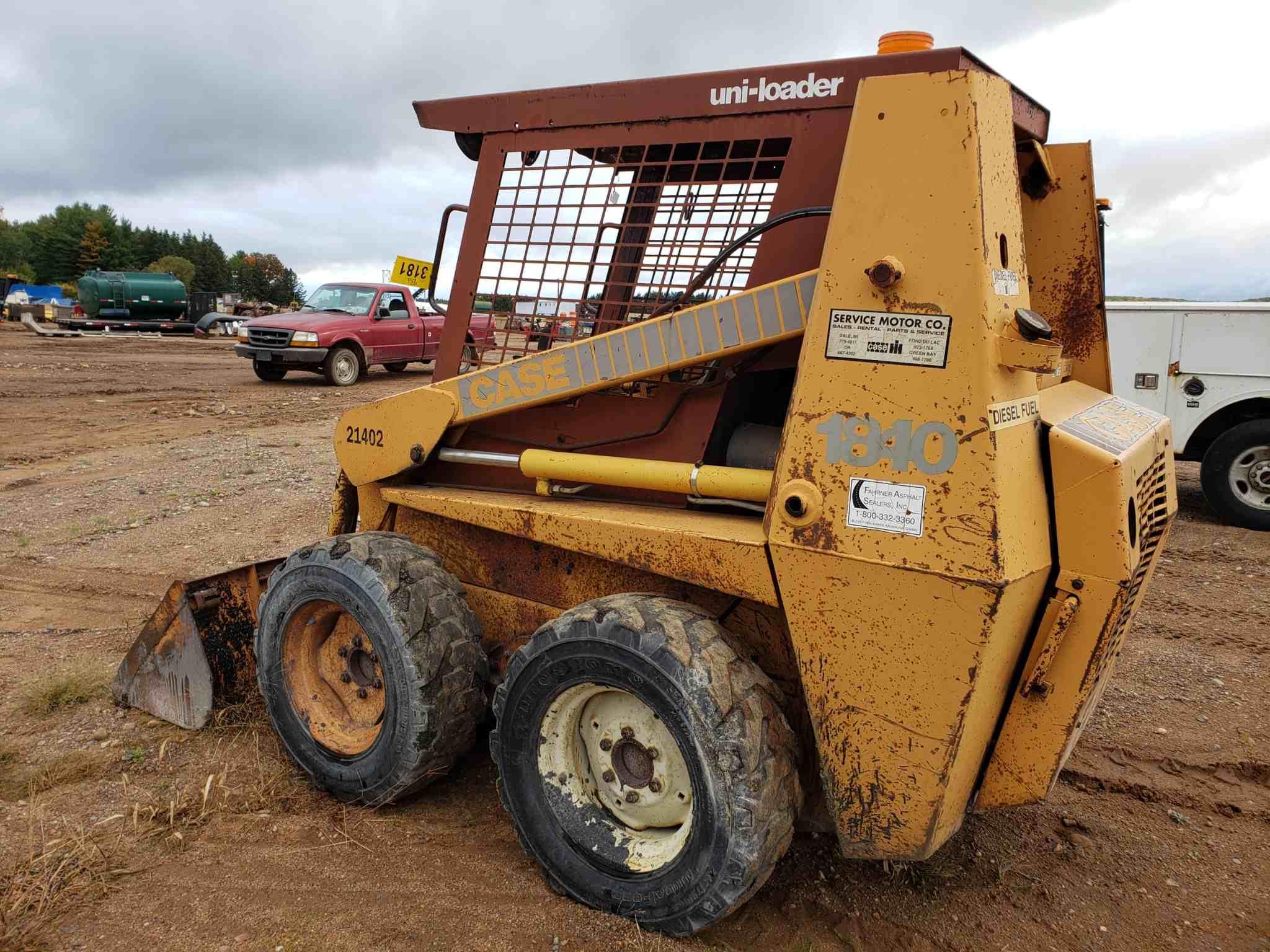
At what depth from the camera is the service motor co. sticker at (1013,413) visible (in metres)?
2.23

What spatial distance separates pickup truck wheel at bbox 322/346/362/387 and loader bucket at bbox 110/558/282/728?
41.6 ft

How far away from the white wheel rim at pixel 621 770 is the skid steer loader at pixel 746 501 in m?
0.01

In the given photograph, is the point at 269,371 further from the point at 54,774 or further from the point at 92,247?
the point at 92,247

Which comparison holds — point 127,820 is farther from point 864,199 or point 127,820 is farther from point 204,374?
point 204,374

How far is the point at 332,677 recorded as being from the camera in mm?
3512

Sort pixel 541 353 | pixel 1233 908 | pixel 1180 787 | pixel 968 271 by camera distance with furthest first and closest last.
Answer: pixel 1180 787
pixel 541 353
pixel 1233 908
pixel 968 271

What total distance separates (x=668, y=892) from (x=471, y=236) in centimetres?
236

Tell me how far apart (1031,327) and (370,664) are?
2.49m

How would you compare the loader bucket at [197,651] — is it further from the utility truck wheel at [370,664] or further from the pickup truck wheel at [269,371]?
the pickup truck wheel at [269,371]

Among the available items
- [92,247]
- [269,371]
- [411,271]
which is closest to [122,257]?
[92,247]

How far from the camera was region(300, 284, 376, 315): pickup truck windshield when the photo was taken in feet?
54.9

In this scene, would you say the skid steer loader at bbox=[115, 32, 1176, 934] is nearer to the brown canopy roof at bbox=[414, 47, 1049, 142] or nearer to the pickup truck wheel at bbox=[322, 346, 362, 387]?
the brown canopy roof at bbox=[414, 47, 1049, 142]

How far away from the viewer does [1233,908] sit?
294 cm

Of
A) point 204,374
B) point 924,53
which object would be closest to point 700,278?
point 924,53
